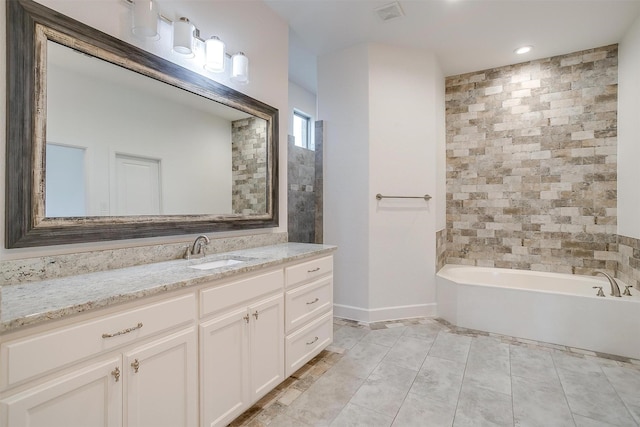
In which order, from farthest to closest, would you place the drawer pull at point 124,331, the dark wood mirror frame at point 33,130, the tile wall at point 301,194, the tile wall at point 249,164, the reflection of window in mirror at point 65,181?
the tile wall at point 301,194
the tile wall at point 249,164
the reflection of window in mirror at point 65,181
the dark wood mirror frame at point 33,130
the drawer pull at point 124,331

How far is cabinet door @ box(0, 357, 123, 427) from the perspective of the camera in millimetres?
853

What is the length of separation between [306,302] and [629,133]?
10.5ft

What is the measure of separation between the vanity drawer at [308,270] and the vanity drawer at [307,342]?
0.33 m

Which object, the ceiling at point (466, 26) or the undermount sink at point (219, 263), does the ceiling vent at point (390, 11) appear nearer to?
the ceiling at point (466, 26)

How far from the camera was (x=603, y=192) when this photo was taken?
10.1 feet

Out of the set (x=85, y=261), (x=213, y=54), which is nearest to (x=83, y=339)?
(x=85, y=261)

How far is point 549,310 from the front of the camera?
2.61 m

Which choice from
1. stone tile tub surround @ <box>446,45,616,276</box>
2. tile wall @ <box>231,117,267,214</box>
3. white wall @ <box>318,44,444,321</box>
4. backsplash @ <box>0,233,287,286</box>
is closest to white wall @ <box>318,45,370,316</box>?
white wall @ <box>318,44,444,321</box>

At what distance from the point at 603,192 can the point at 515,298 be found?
1498mm

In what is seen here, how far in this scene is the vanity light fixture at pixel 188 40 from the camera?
151cm

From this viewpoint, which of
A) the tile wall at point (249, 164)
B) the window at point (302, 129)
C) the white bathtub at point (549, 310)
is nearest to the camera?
the tile wall at point (249, 164)

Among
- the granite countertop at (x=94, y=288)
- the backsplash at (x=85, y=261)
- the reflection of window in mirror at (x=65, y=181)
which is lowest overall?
the granite countertop at (x=94, y=288)

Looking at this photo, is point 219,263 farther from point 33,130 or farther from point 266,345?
point 33,130

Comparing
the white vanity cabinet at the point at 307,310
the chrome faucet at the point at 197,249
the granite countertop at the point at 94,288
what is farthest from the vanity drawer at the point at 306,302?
the chrome faucet at the point at 197,249
